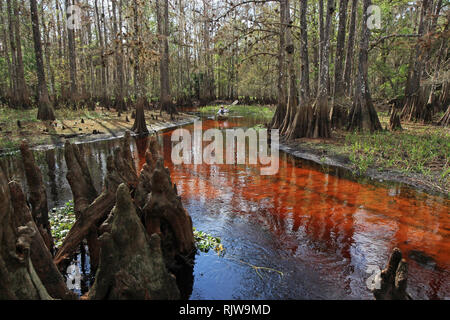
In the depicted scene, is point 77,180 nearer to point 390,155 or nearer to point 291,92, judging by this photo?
point 390,155

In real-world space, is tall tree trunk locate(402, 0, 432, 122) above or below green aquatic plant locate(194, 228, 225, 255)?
above

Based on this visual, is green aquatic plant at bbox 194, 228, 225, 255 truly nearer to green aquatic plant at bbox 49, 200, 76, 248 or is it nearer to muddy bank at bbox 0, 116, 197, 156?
green aquatic plant at bbox 49, 200, 76, 248

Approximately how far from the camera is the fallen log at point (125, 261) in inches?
109

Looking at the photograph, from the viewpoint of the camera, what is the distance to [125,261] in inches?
112

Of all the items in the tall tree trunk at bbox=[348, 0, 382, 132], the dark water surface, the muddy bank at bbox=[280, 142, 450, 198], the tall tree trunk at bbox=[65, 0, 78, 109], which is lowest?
the dark water surface

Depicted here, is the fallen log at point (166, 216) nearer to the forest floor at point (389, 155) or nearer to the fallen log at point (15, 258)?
the fallen log at point (15, 258)

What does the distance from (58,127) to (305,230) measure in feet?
41.3

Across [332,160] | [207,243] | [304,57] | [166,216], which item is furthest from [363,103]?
[166,216]

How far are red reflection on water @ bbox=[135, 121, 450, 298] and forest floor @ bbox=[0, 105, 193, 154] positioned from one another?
6270 millimetres

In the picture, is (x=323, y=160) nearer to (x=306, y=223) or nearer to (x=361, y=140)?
(x=361, y=140)

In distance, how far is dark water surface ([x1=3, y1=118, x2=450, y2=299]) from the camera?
3994mm

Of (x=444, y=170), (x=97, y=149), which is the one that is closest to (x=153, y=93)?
(x=97, y=149)

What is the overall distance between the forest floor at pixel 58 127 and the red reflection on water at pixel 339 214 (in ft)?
20.6

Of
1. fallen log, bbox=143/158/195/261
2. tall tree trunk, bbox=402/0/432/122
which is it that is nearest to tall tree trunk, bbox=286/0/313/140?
tall tree trunk, bbox=402/0/432/122
